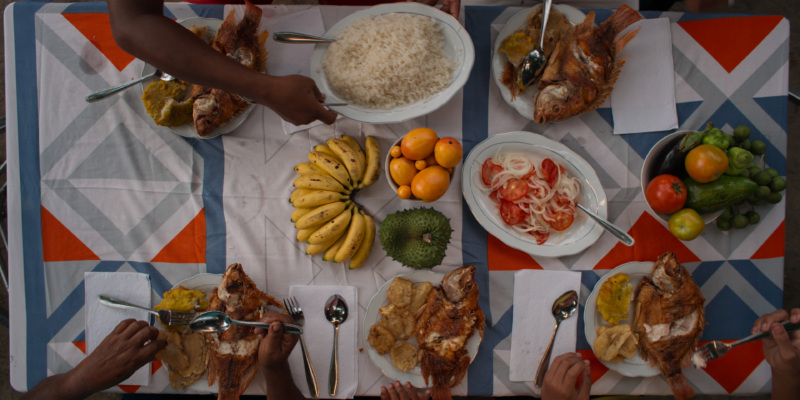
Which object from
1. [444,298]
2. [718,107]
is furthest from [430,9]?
[718,107]

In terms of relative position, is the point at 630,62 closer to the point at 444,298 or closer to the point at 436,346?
the point at 444,298

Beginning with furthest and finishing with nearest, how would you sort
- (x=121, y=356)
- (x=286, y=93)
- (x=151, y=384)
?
(x=151, y=384) < (x=121, y=356) < (x=286, y=93)

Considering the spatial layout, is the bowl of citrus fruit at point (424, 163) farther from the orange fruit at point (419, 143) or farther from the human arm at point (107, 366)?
the human arm at point (107, 366)

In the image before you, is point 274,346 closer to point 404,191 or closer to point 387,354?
point 387,354

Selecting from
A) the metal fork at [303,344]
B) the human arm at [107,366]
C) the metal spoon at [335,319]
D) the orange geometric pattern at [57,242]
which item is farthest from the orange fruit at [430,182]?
the orange geometric pattern at [57,242]

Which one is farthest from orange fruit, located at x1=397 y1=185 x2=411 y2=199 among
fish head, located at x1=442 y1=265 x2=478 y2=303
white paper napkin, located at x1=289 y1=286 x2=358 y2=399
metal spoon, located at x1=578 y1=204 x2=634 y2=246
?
metal spoon, located at x1=578 y1=204 x2=634 y2=246

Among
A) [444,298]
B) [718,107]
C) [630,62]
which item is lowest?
[444,298]

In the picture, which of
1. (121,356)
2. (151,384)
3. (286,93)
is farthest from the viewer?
(151,384)

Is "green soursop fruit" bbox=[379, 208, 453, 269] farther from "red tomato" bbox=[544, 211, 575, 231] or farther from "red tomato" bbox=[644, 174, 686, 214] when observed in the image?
"red tomato" bbox=[644, 174, 686, 214]

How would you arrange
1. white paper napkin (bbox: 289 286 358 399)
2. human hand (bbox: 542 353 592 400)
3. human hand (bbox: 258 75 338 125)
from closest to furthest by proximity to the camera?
human hand (bbox: 258 75 338 125) < human hand (bbox: 542 353 592 400) < white paper napkin (bbox: 289 286 358 399)
